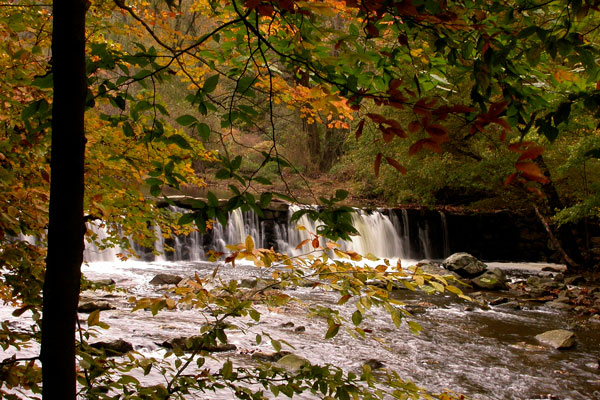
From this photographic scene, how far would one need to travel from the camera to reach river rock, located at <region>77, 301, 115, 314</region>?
22.8ft

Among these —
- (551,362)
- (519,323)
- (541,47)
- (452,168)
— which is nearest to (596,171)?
(452,168)

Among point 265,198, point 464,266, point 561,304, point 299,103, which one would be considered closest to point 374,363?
point 299,103

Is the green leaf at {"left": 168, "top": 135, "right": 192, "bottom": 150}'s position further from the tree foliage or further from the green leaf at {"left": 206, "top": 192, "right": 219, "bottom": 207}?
the green leaf at {"left": 206, "top": 192, "right": 219, "bottom": 207}

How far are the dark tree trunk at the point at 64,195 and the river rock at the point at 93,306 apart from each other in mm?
6398

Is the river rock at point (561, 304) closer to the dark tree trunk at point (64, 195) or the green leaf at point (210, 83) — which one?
the green leaf at point (210, 83)

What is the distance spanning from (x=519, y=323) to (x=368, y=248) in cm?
834

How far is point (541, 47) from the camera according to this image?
1.31 m

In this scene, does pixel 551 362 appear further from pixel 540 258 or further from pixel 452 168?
pixel 540 258

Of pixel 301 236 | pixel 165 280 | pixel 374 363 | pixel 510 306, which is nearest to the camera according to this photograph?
pixel 374 363

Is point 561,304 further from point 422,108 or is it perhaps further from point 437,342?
point 422,108

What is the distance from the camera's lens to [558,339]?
718 centimetres

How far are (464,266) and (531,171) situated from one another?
43.1 ft

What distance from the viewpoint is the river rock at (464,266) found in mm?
13015

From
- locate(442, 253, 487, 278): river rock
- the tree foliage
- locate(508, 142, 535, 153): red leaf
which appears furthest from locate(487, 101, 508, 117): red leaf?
locate(442, 253, 487, 278): river rock
